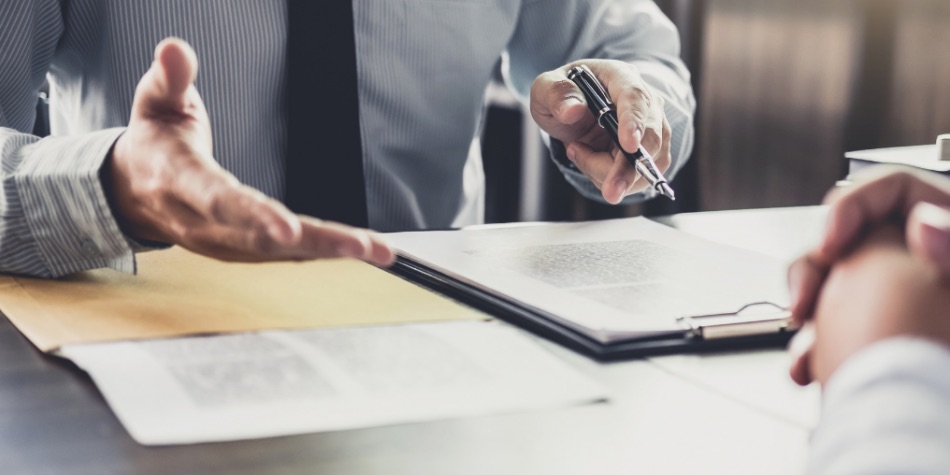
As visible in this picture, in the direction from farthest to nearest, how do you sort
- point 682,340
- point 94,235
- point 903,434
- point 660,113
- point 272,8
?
point 272,8 → point 660,113 → point 94,235 → point 682,340 → point 903,434

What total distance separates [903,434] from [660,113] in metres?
0.74

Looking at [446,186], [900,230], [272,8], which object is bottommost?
[446,186]

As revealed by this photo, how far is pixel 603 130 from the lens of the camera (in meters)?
1.12

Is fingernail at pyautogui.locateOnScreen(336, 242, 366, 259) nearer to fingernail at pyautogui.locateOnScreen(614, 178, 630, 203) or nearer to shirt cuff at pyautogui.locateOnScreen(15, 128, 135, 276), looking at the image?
shirt cuff at pyautogui.locateOnScreen(15, 128, 135, 276)

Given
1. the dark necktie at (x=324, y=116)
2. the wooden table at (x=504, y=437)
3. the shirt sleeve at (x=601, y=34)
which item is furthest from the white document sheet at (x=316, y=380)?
the shirt sleeve at (x=601, y=34)

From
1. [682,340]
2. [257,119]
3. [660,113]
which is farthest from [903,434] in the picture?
[257,119]

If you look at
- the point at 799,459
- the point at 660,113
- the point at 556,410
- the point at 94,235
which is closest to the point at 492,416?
the point at 556,410

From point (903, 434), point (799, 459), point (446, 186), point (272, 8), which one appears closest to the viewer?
point (903, 434)

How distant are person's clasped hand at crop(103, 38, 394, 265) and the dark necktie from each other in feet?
1.30

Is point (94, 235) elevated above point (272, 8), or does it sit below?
below

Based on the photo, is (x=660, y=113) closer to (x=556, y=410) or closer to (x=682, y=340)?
(x=682, y=340)

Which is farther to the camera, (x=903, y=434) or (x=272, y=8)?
(x=272, y=8)

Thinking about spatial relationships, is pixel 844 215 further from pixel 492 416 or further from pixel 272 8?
pixel 272 8

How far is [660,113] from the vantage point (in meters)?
1.07
